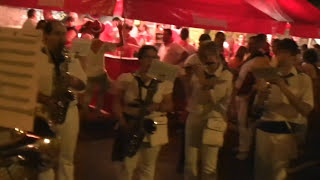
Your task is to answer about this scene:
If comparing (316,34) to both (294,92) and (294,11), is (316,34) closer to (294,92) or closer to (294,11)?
(294,11)

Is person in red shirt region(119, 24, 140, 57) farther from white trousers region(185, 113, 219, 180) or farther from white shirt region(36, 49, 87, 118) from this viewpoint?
white shirt region(36, 49, 87, 118)

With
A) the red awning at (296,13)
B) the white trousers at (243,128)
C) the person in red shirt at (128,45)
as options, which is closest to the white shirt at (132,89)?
the red awning at (296,13)

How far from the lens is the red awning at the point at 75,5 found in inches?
243

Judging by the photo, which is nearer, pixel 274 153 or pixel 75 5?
pixel 274 153

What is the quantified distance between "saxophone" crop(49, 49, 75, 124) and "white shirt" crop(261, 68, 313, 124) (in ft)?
7.42

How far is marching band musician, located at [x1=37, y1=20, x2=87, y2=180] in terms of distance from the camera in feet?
14.1

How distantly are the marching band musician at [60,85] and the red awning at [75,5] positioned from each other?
1.32 m

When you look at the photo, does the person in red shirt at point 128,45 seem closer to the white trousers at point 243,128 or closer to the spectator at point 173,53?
the spectator at point 173,53

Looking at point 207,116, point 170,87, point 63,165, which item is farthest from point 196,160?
point 63,165

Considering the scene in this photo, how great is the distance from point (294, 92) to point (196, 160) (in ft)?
4.81

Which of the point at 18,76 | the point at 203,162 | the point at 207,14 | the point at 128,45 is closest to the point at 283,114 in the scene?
the point at 203,162

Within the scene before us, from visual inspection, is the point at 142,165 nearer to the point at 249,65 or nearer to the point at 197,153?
the point at 197,153

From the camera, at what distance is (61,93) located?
15.2 feet

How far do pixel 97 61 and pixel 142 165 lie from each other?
3748mm
